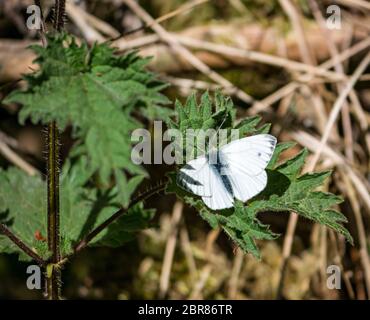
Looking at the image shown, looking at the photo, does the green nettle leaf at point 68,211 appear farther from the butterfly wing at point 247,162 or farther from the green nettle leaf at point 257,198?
the butterfly wing at point 247,162

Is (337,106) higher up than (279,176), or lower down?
higher up

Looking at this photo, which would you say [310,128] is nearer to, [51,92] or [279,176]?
[279,176]

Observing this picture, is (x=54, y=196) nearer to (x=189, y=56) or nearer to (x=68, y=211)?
(x=68, y=211)

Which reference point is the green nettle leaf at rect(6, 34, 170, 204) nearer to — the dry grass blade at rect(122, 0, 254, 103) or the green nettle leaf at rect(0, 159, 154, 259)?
the green nettle leaf at rect(0, 159, 154, 259)

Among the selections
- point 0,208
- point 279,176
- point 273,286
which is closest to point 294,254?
point 273,286

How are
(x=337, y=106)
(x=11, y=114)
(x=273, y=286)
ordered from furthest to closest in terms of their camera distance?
(x=11, y=114) < (x=273, y=286) < (x=337, y=106)

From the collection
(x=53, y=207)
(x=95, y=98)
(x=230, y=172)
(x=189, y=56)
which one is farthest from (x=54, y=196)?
(x=189, y=56)

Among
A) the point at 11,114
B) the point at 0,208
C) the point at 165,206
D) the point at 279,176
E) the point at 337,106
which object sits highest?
the point at 11,114

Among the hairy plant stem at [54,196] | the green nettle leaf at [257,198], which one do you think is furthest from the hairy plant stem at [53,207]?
the green nettle leaf at [257,198]
